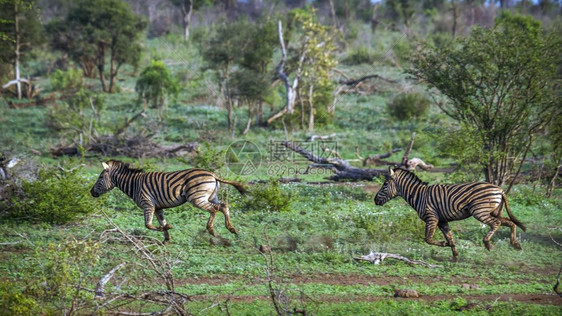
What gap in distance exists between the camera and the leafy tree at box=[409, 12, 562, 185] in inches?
542

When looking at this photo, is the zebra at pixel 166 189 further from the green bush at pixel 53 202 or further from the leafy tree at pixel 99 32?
the leafy tree at pixel 99 32

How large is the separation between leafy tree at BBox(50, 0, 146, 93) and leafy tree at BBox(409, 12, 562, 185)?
2263 centimetres

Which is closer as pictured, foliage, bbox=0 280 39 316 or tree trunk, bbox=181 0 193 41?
foliage, bbox=0 280 39 316

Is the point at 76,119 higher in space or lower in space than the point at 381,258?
lower

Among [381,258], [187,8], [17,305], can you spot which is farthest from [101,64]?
[17,305]

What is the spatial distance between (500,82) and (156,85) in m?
17.8

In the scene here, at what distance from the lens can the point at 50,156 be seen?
20.3m

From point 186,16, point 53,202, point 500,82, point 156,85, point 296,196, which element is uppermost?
point 186,16

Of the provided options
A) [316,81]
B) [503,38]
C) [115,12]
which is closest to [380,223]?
[503,38]

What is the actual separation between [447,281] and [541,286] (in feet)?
4.46

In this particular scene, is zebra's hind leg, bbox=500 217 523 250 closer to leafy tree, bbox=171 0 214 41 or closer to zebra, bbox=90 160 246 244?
zebra, bbox=90 160 246 244

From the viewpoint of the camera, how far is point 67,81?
1255 inches

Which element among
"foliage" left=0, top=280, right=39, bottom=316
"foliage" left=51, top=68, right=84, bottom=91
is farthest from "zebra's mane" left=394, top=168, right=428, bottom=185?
"foliage" left=51, top=68, right=84, bottom=91

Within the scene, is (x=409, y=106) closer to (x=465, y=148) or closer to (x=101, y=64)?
(x=465, y=148)
